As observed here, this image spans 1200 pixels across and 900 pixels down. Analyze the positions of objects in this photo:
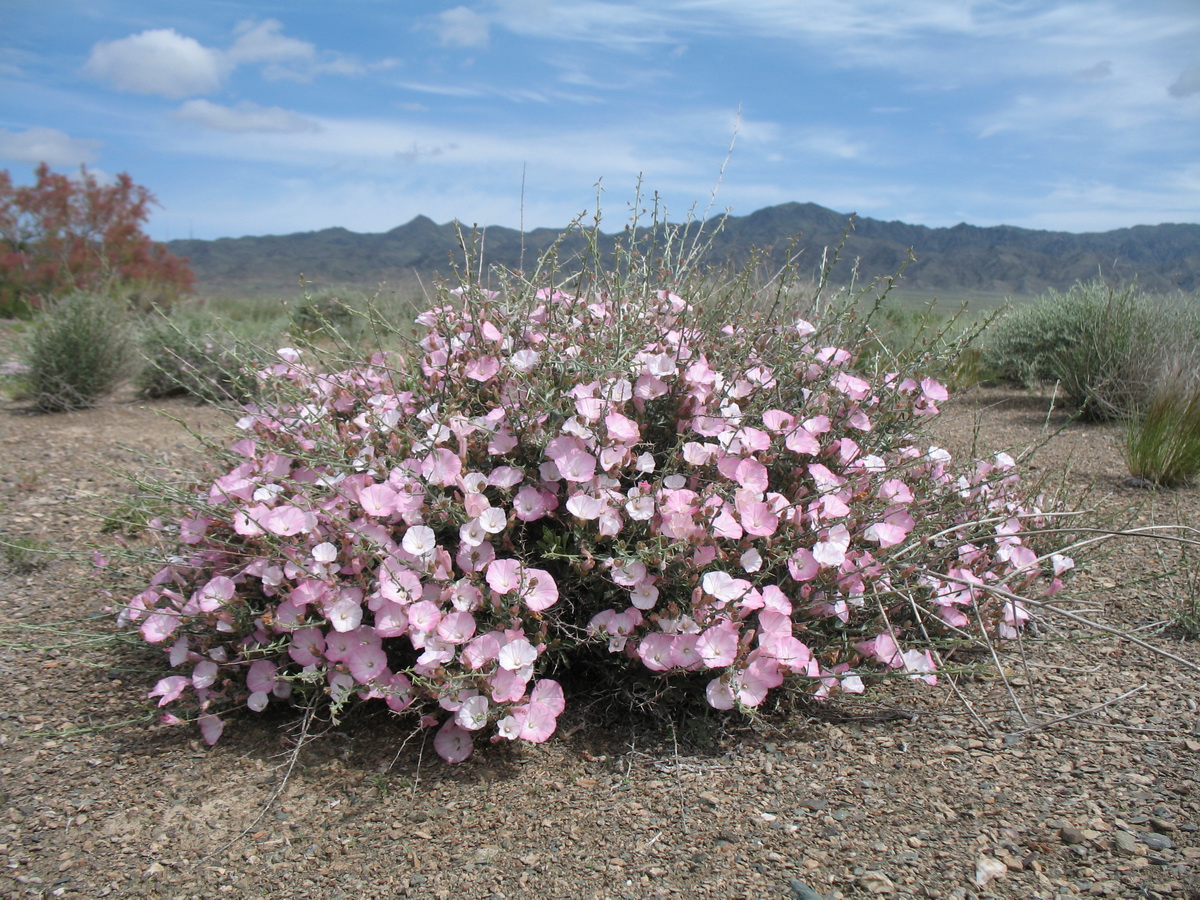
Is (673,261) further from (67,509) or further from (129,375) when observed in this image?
(129,375)

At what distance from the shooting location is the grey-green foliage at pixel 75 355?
6.12 metres

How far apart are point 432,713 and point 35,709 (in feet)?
3.96

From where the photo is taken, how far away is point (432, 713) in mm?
2117

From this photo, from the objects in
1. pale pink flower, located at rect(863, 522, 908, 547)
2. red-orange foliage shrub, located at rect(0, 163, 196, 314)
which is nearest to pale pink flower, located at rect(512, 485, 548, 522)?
pale pink flower, located at rect(863, 522, 908, 547)

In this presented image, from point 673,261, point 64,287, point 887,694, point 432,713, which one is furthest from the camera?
point 64,287

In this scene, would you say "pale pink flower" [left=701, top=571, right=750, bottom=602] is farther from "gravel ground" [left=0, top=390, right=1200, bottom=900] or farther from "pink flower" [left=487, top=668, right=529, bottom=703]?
"pink flower" [left=487, top=668, right=529, bottom=703]

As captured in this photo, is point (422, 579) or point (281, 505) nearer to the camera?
point (422, 579)

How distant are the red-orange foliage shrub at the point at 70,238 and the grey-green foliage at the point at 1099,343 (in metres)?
13.8

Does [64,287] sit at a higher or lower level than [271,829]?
higher

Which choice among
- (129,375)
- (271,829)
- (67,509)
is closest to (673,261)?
(271,829)

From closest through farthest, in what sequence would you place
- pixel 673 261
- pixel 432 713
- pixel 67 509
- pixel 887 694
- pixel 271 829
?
1. pixel 271 829
2. pixel 432 713
3. pixel 887 694
4. pixel 673 261
5. pixel 67 509

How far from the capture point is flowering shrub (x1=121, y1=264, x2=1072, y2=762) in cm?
197

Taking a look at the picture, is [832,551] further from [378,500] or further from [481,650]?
→ [378,500]

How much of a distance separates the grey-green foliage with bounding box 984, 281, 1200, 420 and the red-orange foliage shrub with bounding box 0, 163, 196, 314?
13.8 m
